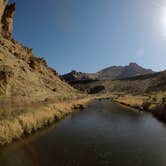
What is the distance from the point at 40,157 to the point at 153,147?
26.6 feet

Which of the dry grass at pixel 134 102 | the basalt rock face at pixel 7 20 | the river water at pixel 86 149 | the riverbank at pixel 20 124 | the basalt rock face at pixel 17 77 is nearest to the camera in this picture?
the river water at pixel 86 149

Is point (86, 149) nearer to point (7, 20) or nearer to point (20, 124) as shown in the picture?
point (20, 124)

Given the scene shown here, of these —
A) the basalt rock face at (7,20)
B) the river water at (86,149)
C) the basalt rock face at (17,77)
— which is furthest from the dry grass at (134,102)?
the basalt rock face at (7,20)

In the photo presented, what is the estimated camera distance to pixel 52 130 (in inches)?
780

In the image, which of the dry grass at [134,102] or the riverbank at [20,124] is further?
the dry grass at [134,102]

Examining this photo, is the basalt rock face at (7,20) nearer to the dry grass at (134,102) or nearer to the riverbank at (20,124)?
the dry grass at (134,102)

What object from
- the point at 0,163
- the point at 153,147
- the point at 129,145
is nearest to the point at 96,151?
the point at 129,145

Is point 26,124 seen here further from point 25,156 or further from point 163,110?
point 163,110

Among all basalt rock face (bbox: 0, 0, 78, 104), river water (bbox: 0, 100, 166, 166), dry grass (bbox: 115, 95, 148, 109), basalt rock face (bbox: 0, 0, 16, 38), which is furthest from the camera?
basalt rock face (bbox: 0, 0, 16, 38)

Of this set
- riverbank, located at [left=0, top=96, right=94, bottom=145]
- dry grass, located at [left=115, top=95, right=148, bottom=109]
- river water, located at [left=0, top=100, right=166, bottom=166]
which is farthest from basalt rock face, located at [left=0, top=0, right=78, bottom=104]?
dry grass, located at [left=115, top=95, right=148, bottom=109]

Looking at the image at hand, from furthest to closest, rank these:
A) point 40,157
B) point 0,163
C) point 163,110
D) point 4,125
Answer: point 163,110 → point 4,125 → point 40,157 → point 0,163

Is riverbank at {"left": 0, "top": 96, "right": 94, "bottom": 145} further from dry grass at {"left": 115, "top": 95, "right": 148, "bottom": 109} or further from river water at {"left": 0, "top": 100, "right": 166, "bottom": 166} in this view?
dry grass at {"left": 115, "top": 95, "right": 148, "bottom": 109}

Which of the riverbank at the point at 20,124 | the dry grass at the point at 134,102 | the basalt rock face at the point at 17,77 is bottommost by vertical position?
the riverbank at the point at 20,124

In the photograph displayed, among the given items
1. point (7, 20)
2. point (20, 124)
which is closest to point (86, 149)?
point (20, 124)
